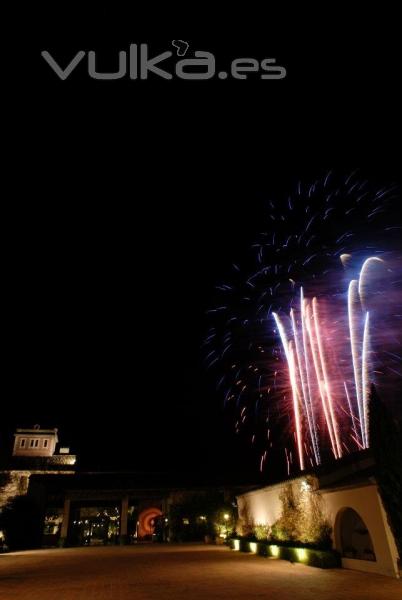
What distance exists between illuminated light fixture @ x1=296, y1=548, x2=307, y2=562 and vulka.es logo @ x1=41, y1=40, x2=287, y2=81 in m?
16.1

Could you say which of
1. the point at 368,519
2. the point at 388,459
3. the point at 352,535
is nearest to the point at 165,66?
the point at 388,459

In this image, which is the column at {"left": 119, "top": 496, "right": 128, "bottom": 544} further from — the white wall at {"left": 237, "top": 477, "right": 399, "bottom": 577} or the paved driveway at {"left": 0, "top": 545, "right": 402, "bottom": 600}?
the white wall at {"left": 237, "top": 477, "right": 399, "bottom": 577}

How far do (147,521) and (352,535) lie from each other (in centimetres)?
3129

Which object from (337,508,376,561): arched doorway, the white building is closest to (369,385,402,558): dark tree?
the white building

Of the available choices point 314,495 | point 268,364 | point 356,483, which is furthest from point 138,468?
point 356,483

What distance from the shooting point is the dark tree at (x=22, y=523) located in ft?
108

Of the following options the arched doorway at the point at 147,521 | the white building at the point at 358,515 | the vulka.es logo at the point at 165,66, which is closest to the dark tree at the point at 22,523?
the arched doorway at the point at 147,521

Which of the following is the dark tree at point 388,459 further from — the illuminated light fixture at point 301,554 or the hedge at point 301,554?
the illuminated light fixture at point 301,554

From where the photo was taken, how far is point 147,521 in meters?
42.0

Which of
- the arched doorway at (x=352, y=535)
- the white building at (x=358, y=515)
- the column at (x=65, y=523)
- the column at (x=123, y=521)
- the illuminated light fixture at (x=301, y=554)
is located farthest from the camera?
the column at (x=123, y=521)

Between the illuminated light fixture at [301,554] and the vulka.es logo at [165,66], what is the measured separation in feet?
52.7

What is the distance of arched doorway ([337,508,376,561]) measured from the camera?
15.1 meters

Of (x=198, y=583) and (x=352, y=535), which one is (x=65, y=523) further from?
(x=352, y=535)

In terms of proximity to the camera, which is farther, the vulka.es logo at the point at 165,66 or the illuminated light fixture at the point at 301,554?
the illuminated light fixture at the point at 301,554
